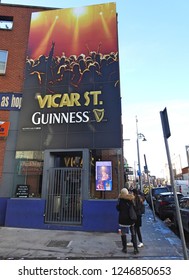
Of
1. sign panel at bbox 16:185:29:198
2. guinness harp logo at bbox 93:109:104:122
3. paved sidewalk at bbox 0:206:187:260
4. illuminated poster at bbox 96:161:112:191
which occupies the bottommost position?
paved sidewalk at bbox 0:206:187:260

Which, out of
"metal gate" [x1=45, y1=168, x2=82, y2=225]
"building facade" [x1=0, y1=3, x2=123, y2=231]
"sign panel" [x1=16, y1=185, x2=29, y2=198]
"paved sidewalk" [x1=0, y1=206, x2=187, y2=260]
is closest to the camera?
"paved sidewalk" [x1=0, y1=206, x2=187, y2=260]

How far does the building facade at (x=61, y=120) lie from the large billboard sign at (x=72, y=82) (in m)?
0.05

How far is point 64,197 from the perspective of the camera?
9.59 m

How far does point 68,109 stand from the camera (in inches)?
426

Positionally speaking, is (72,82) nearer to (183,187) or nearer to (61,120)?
(61,120)

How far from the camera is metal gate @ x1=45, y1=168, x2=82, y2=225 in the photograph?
9406mm

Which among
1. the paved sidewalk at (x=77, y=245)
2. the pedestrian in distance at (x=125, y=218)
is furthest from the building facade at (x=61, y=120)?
the pedestrian in distance at (x=125, y=218)

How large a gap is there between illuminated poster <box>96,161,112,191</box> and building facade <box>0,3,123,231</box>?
0.04 metres

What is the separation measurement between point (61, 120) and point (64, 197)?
11.9 feet

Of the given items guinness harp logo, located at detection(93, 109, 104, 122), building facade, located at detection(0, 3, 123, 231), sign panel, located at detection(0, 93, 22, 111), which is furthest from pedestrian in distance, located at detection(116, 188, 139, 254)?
sign panel, located at detection(0, 93, 22, 111)

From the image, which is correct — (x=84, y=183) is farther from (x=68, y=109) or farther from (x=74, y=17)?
(x=74, y=17)

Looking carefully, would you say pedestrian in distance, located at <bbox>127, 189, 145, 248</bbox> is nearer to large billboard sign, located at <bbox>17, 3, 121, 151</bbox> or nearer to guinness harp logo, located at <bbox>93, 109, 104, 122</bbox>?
large billboard sign, located at <bbox>17, 3, 121, 151</bbox>

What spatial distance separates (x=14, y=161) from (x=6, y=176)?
2.57ft

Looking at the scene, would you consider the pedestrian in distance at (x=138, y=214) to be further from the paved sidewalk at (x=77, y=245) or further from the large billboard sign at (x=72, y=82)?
the large billboard sign at (x=72, y=82)
